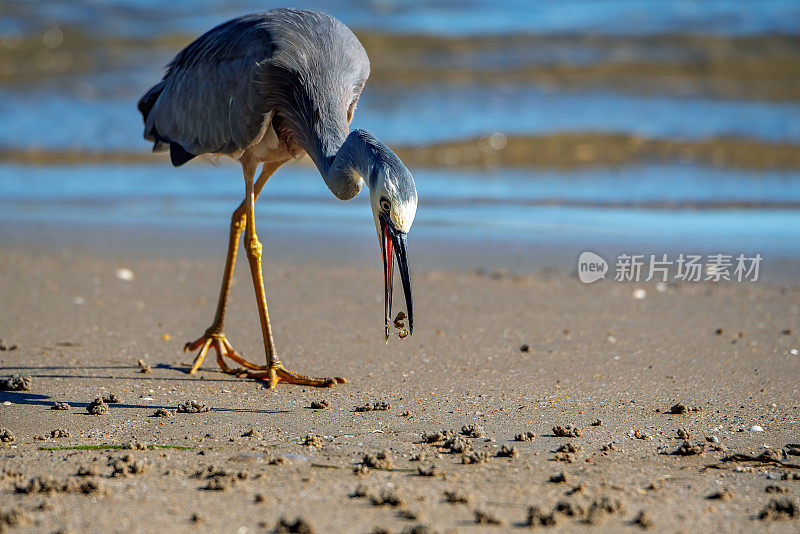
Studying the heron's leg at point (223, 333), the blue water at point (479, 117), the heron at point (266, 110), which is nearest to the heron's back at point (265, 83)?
the heron at point (266, 110)

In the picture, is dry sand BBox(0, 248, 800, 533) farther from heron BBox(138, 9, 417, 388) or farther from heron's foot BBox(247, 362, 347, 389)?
heron BBox(138, 9, 417, 388)

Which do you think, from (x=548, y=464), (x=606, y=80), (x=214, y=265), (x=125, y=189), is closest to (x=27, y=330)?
(x=214, y=265)

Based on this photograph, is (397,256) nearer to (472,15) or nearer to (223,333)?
(223,333)

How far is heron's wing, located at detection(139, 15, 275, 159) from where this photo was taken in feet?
16.9

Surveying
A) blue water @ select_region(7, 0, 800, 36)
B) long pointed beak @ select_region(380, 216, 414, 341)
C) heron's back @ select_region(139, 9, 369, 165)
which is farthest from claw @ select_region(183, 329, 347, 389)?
blue water @ select_region(7, 0, 800, 36)

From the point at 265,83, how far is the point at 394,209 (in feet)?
5.06

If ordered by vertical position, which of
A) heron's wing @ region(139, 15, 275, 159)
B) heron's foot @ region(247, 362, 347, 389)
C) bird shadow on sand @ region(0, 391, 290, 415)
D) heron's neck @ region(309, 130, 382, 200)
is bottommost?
bird shadow on sand @ region(0, 391, 290, 415)

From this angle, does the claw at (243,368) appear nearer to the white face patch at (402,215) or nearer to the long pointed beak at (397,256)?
the long pointed beak at (397,256)

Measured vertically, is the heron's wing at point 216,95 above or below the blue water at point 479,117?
below

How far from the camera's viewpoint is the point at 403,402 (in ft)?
14.8

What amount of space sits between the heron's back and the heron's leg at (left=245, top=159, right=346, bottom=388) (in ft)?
1.28

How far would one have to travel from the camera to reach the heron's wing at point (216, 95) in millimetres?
5137

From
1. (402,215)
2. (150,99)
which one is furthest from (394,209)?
(150,99)

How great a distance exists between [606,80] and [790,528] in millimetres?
16738
